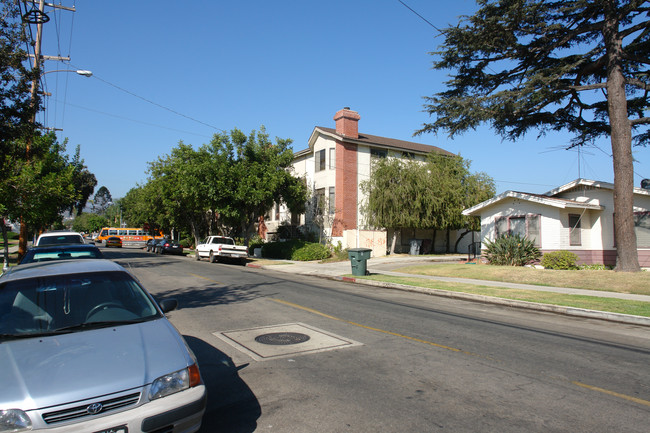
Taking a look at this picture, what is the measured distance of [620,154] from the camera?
17484 mm

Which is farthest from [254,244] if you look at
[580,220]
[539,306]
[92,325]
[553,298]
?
[92,325]

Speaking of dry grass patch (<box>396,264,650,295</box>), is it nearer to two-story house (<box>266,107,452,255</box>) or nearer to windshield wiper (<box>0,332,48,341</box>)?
two-story house (<box>266,107,452,255</box>)

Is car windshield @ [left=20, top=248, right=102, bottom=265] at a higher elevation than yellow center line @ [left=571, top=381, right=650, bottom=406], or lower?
higher

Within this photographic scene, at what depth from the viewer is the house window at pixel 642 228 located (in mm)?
19891

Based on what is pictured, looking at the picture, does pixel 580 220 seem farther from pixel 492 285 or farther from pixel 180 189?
pixel 180 189

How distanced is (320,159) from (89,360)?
3216 centimetres

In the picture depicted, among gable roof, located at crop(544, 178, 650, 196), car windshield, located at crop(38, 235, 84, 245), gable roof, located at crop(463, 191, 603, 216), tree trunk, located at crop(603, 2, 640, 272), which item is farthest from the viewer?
gable roof, located at crop(463, 191, 603, 216)

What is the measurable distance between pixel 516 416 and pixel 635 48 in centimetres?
2090

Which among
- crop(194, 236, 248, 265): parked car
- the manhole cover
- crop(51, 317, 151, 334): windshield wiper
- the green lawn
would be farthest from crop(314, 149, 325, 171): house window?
crop(51, 317, 151, 334): windshield wiper

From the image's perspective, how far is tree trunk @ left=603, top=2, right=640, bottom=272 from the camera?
674 inches

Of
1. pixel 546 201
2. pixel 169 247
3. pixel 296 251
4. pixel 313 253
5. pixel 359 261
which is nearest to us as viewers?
pixel 359 261

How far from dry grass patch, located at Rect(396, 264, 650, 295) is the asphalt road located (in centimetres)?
585

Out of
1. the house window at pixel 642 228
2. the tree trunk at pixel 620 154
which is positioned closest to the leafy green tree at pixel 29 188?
the tree trunk at pixel 620 154

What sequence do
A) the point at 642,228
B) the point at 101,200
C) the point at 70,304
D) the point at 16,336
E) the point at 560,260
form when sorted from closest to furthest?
the point at 16,336, the point at 70,304, the point at 642,228, the point at 560,260, the point at 101,200
